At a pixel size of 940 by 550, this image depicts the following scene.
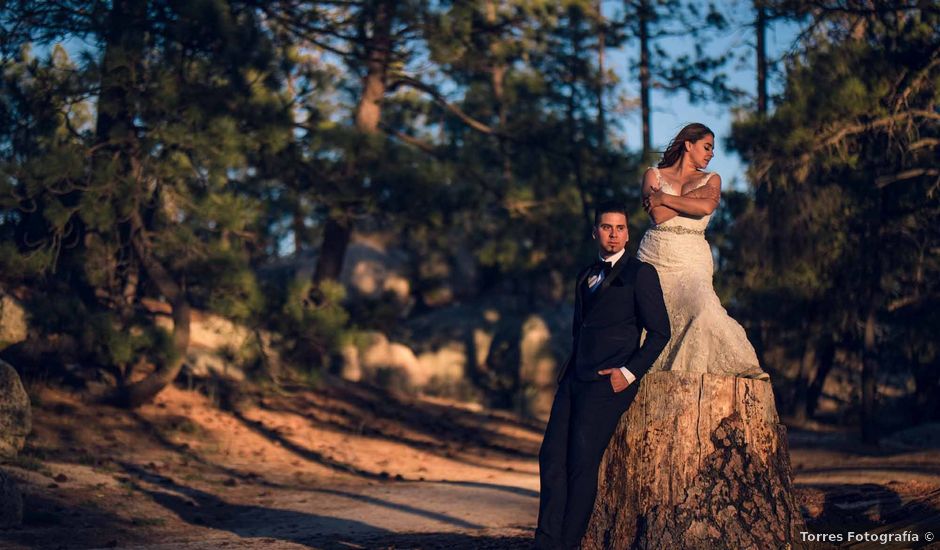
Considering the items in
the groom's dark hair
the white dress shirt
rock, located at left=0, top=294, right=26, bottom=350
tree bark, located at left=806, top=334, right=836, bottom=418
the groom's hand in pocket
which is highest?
the groom's dark hair

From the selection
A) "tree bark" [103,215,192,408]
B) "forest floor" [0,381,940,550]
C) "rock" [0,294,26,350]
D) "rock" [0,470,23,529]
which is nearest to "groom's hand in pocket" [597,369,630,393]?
"forest floor" [0,381,940,550]

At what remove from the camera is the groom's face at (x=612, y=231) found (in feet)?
17.8

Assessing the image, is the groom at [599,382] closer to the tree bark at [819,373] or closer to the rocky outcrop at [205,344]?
the rocky outcrop at [205,344]

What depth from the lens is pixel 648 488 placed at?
17.7 feet

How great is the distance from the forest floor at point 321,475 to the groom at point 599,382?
1.91 m

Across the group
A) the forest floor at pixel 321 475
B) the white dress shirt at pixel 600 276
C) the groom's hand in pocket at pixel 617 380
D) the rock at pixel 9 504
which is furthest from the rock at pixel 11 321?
the groom's hand in pocket at pixel 617 380

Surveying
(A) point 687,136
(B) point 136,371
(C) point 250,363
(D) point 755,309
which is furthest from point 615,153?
(A) point 687,136

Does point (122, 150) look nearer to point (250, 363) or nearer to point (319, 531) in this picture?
point (250, 363)

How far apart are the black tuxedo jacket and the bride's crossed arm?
0.37 meters

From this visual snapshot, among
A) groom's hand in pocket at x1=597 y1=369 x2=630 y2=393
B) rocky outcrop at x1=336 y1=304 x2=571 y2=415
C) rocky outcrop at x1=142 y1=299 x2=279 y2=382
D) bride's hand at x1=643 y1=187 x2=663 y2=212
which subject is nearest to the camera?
groom's hand in pocket at x1=597 y1=369 x2=630 y2=393

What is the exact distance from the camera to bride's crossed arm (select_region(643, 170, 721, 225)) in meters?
5.52

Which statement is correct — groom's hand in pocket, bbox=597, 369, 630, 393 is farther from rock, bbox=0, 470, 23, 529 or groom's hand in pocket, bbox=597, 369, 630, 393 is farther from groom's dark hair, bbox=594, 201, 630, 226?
rock, bbox=0, 470, 23, 529

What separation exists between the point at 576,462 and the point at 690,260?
1301 millimetres

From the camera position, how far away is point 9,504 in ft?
26.6
